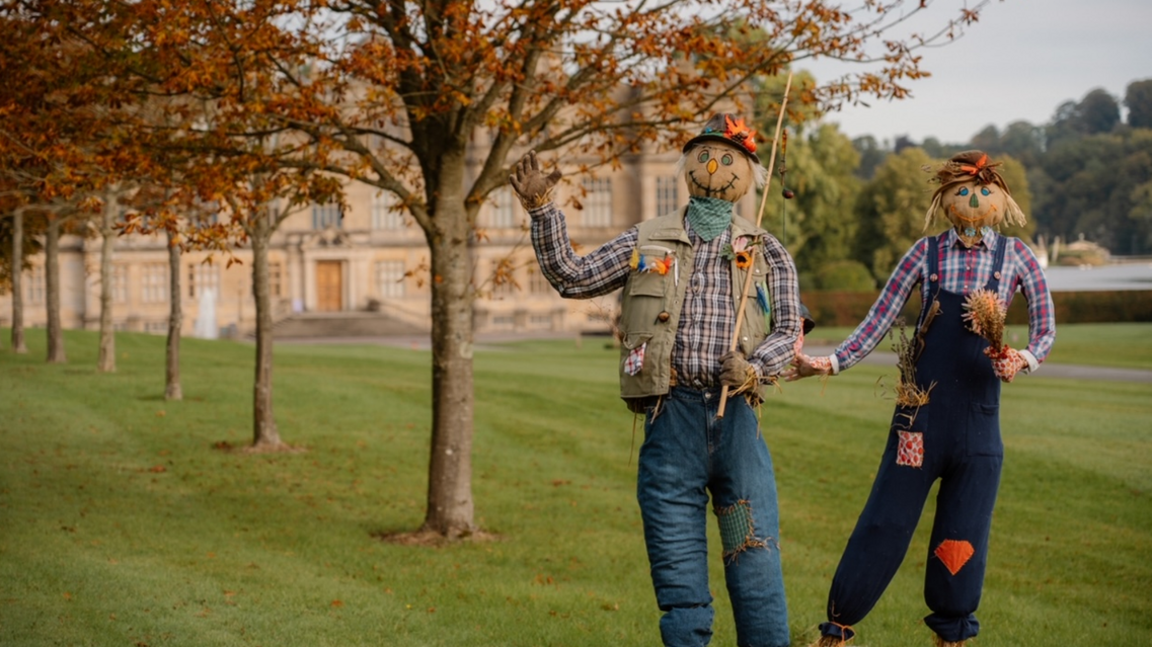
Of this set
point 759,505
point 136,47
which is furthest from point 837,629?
point 136,47

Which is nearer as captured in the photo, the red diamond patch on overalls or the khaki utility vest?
the khaki utility vest

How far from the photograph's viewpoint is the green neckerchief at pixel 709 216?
231 inches

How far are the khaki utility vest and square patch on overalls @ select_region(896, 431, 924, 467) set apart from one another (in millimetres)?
848

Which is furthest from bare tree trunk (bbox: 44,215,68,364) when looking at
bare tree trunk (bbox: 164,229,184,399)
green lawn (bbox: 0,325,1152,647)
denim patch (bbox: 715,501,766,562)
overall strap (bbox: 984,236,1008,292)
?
overall strap (bbox: 984,236,1008,292)

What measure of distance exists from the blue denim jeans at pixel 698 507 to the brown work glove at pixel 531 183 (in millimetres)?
1032

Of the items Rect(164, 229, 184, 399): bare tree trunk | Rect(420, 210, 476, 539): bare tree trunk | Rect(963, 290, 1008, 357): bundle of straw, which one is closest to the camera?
Rect(963, 290, 1008, 357): bundle of straw

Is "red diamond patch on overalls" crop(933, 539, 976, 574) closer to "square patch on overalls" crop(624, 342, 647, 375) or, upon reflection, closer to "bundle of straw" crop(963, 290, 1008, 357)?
"bundle of straw" crop(963, 290, 1008, 357)

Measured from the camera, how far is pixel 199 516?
40.4ft

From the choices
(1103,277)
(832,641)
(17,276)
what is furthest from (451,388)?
(1103,277)

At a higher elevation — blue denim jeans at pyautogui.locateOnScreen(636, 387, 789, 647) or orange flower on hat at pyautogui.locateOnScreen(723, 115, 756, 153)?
orange flower on hat at pyautogui.locateOnScreen(723, 115, 756, 153)

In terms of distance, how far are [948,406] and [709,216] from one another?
1.41 m

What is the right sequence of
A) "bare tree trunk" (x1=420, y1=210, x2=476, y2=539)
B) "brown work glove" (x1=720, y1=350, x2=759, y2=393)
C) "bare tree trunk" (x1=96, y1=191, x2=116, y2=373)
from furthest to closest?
1. "bare tree trunk" (x1=96, y1=191, x2=116, y2=373)
2. "bare tree trunk" (x1=420, y1=210, x2=476, y2=539)
3. "brown work glove" (x1=720, y1=350, x2=759, y2=393)

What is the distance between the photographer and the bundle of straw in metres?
5.73

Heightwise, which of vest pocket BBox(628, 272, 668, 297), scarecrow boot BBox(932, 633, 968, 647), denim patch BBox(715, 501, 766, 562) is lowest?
scarecrow boot BBox(932, 633, 968, 647)
